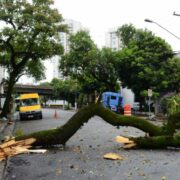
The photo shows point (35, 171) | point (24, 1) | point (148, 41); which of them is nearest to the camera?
point (35, 171)

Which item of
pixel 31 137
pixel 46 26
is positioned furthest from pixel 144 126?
pixel 46 26

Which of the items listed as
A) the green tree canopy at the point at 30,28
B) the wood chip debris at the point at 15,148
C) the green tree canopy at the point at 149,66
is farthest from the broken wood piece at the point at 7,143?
the green tree canopy at the point at 149,66

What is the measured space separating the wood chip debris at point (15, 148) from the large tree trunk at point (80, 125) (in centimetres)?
27

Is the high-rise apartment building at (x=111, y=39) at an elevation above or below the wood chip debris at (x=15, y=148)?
above

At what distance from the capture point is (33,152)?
13633 mm

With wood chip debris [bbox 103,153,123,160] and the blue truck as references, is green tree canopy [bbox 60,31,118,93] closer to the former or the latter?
the blue truck

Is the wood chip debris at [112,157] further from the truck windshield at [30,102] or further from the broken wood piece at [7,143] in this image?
the truck windshield at [30,102]

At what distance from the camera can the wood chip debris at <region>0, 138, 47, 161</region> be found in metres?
12.8

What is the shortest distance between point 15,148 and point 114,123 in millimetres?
3426

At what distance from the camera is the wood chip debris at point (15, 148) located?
1280 centimetres

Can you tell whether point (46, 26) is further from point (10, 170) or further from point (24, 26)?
point (10, 170)

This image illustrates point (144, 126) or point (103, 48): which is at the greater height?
point (103, 48)

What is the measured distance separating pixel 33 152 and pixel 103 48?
4985cm

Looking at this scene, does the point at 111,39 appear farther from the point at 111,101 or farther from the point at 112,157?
the point at 112,157
